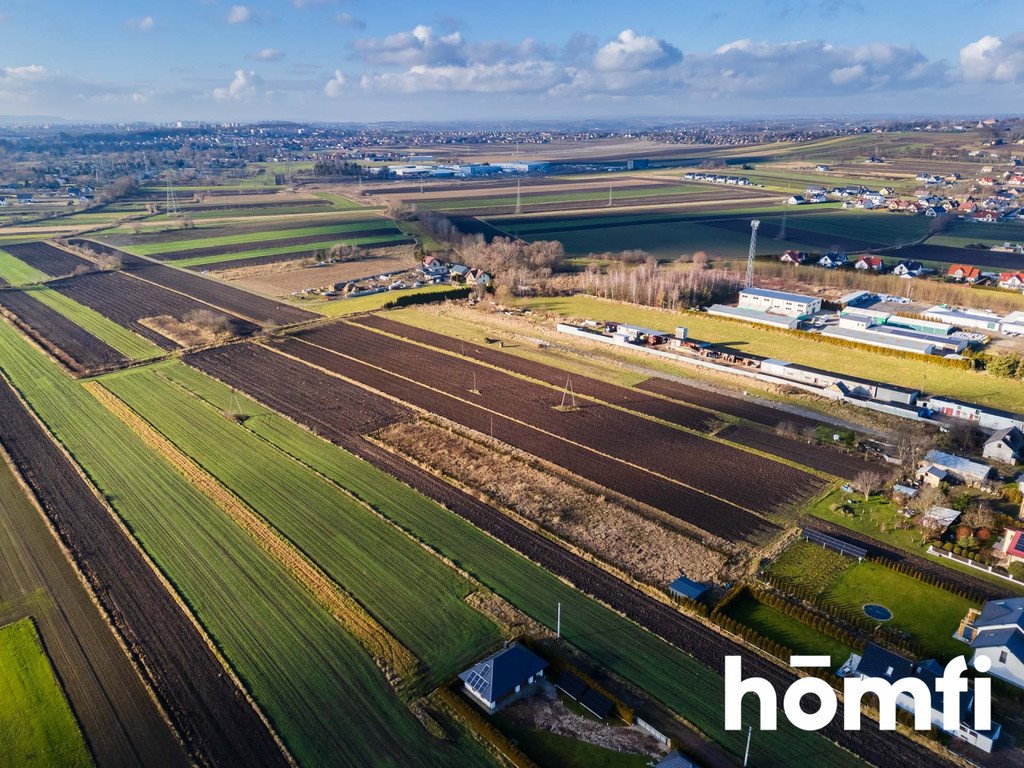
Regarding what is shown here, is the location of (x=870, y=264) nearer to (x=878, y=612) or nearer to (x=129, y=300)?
(x=878, y=612)

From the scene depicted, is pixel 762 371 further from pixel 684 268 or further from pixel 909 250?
pixel 909 250

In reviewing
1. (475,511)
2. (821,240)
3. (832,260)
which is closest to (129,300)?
(475,511)

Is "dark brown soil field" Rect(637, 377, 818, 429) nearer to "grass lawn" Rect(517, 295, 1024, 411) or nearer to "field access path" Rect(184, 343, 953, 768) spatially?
"grass lawn" Rect(517, 295, 1024, 411)

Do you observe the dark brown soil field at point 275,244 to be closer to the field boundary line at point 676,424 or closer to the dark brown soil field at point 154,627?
the field boundary line at point 676,424

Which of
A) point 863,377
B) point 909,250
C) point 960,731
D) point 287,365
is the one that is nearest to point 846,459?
point 863,377

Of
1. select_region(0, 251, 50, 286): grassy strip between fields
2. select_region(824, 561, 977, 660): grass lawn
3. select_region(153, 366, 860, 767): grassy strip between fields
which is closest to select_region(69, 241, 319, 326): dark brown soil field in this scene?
select_region(0, 251, 50, 286): grassy strip between fields
